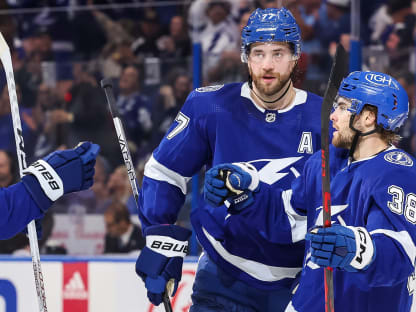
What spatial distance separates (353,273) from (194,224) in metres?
0.75

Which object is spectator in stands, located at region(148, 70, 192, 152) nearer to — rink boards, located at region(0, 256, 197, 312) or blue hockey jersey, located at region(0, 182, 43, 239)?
rink boards, located at region(0, 256, 197, 312)

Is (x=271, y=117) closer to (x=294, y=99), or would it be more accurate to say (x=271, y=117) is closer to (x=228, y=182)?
(x=294, y=99)

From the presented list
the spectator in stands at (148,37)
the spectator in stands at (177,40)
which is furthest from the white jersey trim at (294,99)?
the spectator in stands at (148,37)

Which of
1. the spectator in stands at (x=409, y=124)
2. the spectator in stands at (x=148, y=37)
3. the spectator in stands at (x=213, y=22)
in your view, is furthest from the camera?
the spectator in stands at (x=148, y=37)

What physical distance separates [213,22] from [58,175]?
2741 mm

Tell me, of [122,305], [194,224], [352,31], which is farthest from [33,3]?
[194,224]

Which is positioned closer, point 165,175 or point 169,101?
point 165,175

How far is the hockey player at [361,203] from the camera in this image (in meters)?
1.88

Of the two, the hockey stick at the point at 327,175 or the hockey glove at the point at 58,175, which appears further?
the hockey glove at the point at 58,175

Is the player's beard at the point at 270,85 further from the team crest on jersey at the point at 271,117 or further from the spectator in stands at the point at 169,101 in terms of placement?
the spectator in stands at the point at 169,101

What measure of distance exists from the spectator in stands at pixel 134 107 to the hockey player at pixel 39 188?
2.07 metres

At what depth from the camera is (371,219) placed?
1959 mm

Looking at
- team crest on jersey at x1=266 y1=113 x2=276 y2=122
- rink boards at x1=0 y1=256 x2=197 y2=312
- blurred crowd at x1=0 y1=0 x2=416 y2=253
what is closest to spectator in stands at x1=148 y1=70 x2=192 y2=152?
blurred crowd at x1=0 y1=0 x2=416 y2=253

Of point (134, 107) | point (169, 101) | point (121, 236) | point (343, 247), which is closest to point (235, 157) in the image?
point (343, 247)
